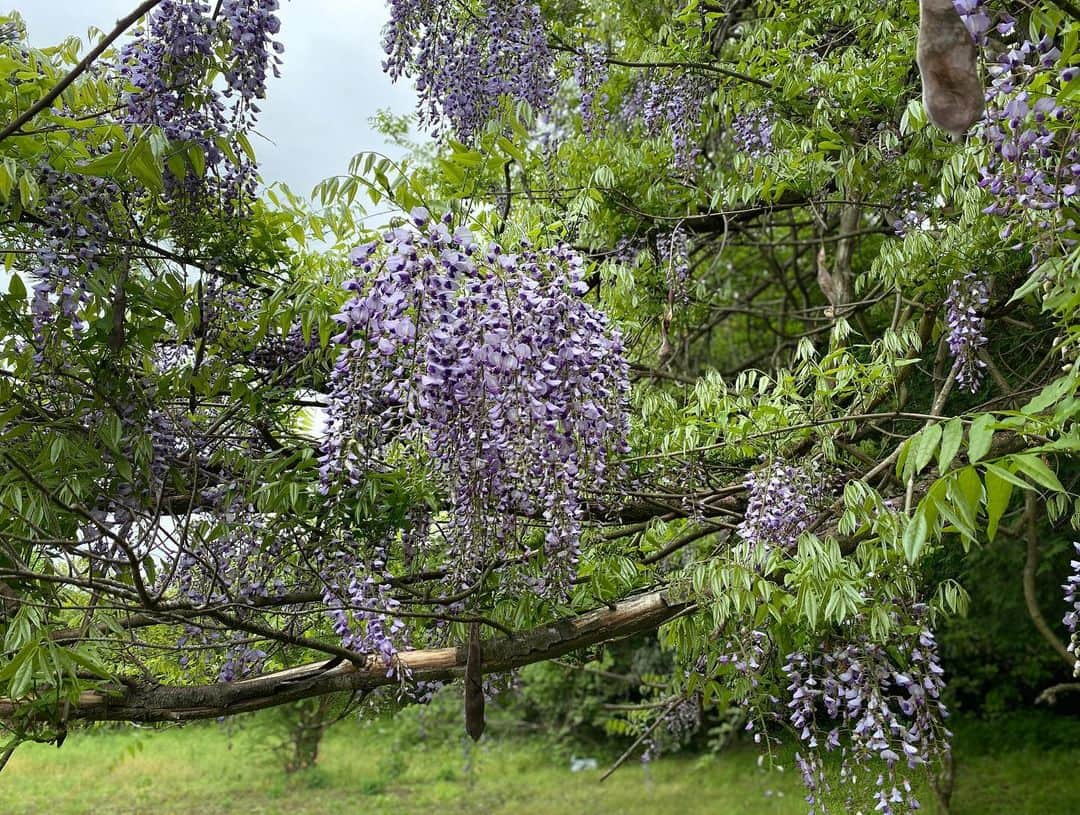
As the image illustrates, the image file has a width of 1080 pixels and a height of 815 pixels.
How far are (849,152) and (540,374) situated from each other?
1.90 meters

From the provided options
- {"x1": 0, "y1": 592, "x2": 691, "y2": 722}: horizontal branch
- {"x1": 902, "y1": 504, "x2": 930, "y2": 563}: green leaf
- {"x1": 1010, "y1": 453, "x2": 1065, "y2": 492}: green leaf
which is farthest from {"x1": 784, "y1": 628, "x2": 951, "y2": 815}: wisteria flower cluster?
{"x1": 1010, "y1": 453, "x2": 1065, "y2": 492}: green leaf

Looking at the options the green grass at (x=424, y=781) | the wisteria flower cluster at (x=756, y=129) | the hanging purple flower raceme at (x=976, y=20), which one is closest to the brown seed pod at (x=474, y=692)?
the hanging purple flower raceme at (x=976, y=20)

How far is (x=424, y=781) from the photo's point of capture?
31.7 ft

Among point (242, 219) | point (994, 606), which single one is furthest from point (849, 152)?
point (994, 606)

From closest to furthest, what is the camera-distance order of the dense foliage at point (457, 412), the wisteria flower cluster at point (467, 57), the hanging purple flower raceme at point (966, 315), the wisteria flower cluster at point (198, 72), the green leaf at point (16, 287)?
the dense foliage at point (457, 412)
the green leaf at point (16, 287)
the wisteria flower cluster at point (198, 72)
the hanging purple flower raceme at point (966, 315)
the wisteria flower cluster at point (467, 57)

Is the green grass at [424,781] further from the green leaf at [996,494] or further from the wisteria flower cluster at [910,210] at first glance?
the green leaf at [996,494]

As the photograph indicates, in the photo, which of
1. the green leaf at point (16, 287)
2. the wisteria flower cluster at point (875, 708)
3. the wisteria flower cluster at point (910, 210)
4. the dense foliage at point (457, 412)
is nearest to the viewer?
the dense foliage at point (457, 412)

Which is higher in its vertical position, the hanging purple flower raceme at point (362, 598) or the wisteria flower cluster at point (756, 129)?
the wisteria flower cluster at point (756, 129)

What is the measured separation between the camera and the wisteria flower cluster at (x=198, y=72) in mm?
2400

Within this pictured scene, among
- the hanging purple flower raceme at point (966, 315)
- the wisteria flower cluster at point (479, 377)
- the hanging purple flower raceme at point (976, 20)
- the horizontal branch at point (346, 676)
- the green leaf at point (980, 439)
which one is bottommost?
the horizontal branch at point (346, 676)

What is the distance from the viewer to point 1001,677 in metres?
9.59

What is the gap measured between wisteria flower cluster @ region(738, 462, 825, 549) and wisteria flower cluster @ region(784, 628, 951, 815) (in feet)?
1.24

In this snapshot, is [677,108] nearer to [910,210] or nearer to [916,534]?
[910,210]

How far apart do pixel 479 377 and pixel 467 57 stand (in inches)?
104
